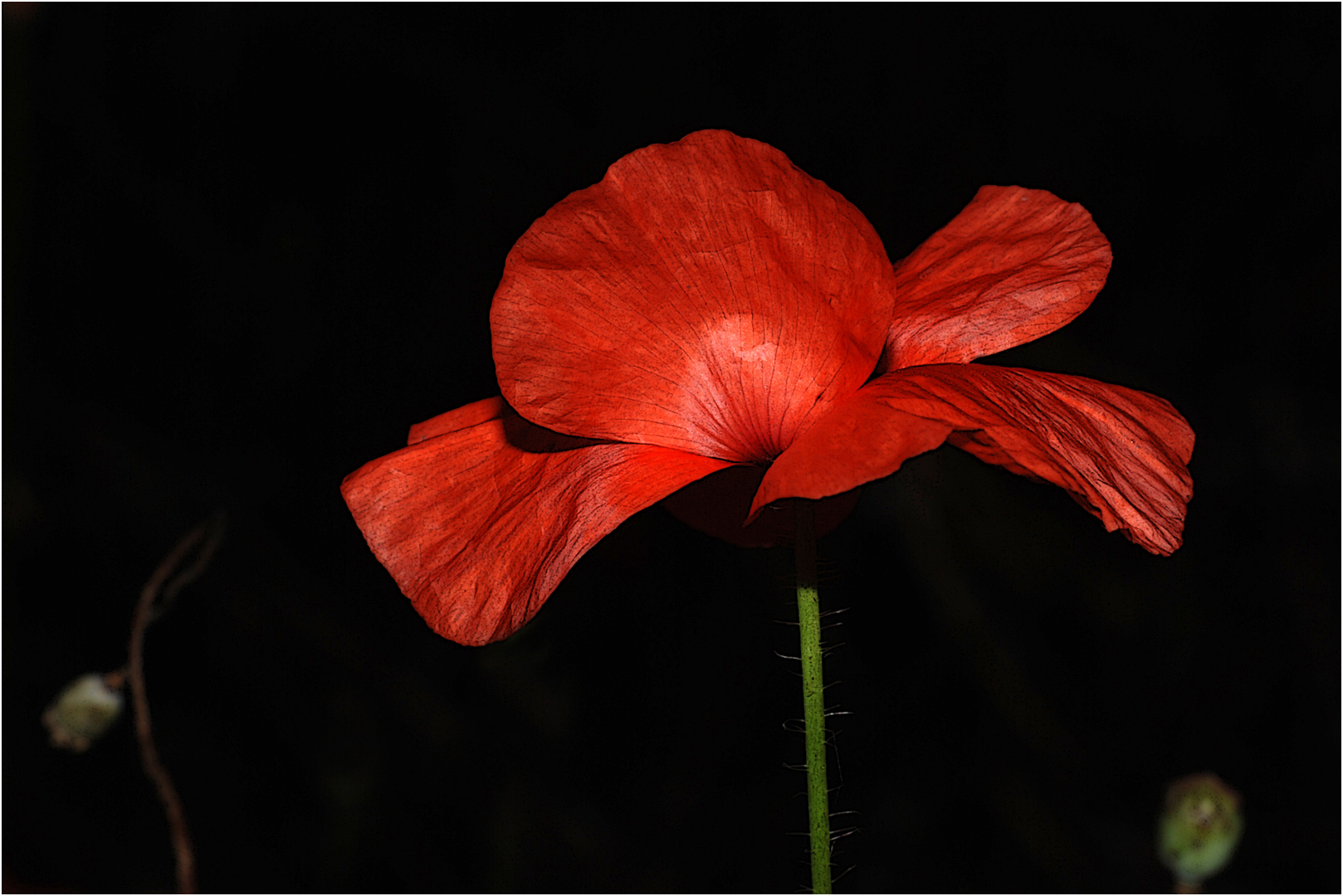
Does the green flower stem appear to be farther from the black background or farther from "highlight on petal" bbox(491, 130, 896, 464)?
the black background

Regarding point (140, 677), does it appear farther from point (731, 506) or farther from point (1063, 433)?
point (1063, 433)

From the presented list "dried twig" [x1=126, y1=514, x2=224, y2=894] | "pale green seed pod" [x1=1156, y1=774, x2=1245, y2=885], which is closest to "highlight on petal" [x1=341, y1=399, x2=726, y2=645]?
"dried twig" [x1=126, y1=514, x2=224, y2=894]

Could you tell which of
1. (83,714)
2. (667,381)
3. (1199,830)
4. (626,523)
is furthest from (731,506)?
(626,523)

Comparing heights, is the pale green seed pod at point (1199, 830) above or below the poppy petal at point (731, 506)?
below

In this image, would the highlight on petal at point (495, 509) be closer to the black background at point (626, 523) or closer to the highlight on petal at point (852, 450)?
the highlight on petal at point (852, 450)

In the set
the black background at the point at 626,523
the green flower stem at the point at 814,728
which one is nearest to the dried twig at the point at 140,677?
the green flower stem at the point at 814,728
